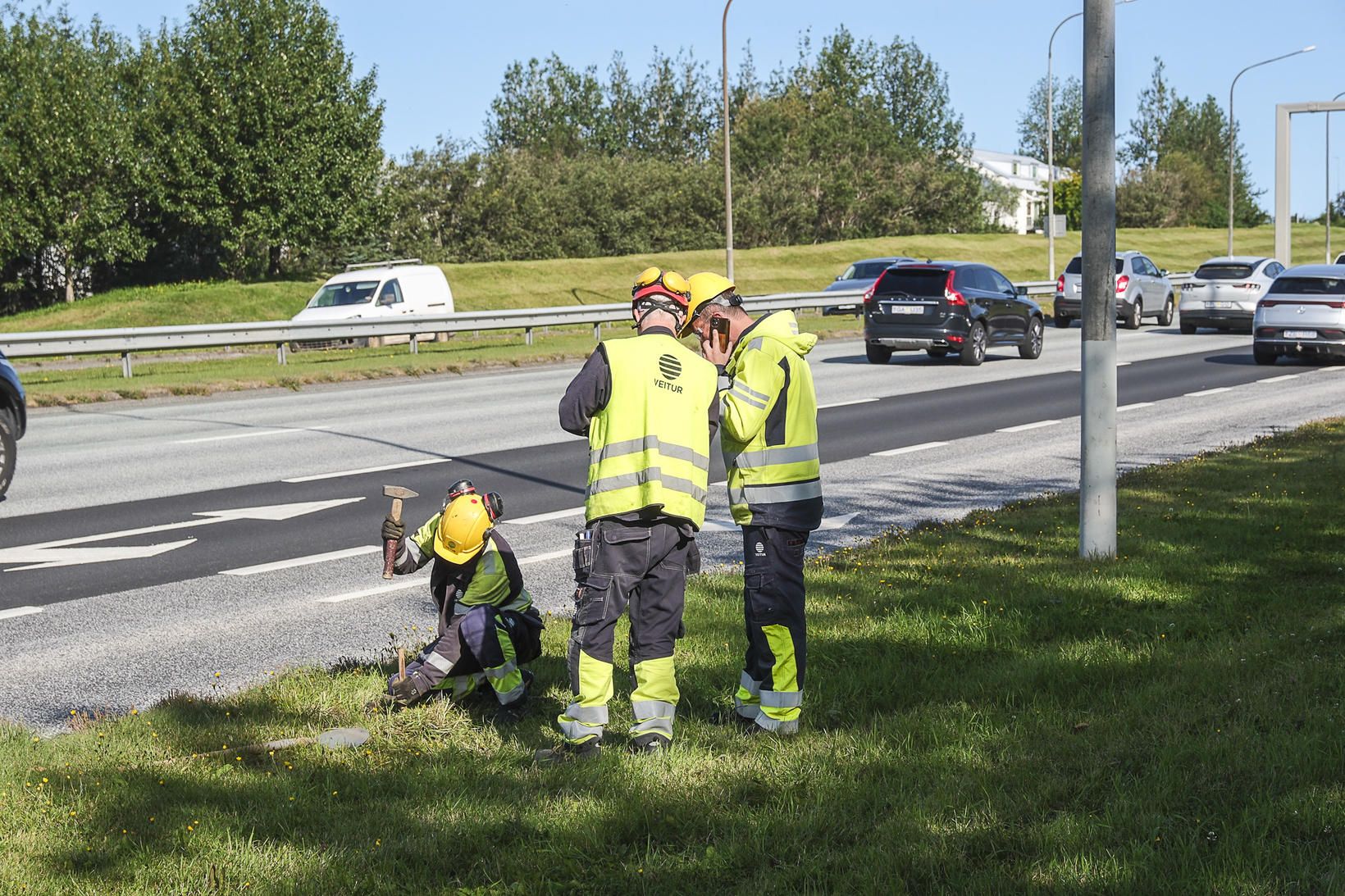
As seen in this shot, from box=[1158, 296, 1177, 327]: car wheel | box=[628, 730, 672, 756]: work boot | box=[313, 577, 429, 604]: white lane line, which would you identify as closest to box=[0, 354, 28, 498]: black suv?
box=[313, 577, 429, 604]: white lane line

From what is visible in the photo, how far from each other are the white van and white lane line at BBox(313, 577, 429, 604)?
2133cm

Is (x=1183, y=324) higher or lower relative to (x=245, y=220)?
lower

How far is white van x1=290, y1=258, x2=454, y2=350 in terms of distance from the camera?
29.6 meters

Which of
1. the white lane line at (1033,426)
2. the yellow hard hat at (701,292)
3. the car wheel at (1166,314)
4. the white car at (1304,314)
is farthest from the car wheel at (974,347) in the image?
the yellow hard hat at (701,292)

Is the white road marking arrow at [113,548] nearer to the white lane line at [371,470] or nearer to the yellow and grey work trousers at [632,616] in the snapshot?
the white lane line at [371,470]

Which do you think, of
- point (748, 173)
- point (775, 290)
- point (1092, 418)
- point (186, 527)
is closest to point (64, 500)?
point (186, 527)

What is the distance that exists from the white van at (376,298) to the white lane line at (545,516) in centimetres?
1922

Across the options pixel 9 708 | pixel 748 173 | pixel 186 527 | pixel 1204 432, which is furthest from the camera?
pixel 748 173

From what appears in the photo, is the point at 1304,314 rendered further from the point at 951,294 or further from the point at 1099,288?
the point at 1099,288

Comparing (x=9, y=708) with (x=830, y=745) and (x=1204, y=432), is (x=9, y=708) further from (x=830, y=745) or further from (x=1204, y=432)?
Result: (x=1204, y=432)

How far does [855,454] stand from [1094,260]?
19.6 ft

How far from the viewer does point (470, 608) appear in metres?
5.48

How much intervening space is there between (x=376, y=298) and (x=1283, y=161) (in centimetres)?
3105

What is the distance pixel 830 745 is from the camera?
4.91 metres
